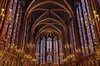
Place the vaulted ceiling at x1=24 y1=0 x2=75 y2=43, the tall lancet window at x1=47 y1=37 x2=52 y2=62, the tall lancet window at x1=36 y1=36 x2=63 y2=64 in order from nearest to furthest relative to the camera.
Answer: the vaulted ceiling at x1=24 y1=0 x2=75 y2=43
the tall lancet window at x1=36 y1=36 x2=63 y2=64
the tall lancet window at x1=47 y1=37 x2=52 y2=62

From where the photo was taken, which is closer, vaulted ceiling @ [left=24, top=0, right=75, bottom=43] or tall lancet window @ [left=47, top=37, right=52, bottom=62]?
vaulted ceiling @ [left=24, top=0, right=75, bottom=43]

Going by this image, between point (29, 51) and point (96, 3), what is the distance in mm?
16204

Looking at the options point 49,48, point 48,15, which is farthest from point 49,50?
point 48,15

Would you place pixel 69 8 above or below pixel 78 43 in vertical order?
above

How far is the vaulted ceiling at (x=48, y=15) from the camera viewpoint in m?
28.2

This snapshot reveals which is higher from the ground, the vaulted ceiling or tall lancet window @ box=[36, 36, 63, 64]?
the vaulted ceiling

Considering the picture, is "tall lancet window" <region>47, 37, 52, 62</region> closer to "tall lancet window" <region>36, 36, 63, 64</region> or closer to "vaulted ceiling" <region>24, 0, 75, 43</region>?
"tall lancet window" <region>36, 36, 63, 64</region>

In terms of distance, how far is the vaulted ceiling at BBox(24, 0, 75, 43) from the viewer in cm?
2818

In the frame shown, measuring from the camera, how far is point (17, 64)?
844 inches

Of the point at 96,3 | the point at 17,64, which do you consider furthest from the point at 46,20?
the point at 96,3

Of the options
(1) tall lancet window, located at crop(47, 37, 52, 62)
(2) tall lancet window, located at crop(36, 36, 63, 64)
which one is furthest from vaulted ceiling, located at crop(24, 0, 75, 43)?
(1) tall lancet window, located at crop(47, 37, 52, 62)

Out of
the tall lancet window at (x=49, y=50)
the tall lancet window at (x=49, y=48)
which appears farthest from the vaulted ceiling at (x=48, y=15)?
the tall lancet window at (x=49, y=48)

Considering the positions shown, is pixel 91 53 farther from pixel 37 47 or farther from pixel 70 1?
pixel 37 47

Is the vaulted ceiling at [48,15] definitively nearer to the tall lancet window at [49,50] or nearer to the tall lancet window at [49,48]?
the tall lancet window at [49,50]
